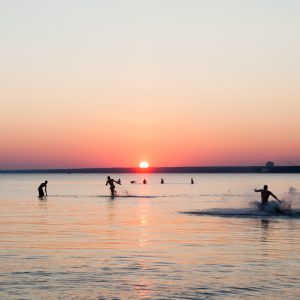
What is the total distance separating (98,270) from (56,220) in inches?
806

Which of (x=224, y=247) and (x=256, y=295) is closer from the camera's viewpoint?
(x=256, y=295)

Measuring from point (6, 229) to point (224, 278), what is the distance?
17486 millimetres

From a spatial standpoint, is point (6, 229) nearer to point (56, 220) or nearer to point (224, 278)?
point (56, 220)

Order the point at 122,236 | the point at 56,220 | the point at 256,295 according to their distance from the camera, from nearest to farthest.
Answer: the point at 256,295 < the point at 122,236 < the point at 56,220

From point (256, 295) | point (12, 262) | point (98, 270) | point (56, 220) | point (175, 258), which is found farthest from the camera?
point (56, 220)

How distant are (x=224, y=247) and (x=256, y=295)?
9.82m

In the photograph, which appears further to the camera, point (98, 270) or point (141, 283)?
point (98, 270)

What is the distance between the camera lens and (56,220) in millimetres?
40156

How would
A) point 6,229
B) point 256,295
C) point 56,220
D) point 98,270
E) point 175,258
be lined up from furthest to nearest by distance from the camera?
point 56,220
point 6,229
point 175,258
point 98,270
point 256,295

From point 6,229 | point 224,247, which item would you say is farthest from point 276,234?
point 6,229

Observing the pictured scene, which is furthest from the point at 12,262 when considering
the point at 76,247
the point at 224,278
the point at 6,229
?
the point at 6,229

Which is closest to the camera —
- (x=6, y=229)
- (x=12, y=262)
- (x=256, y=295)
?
(x=256, y=295)

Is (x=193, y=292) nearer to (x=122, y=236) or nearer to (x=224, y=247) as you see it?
(x=224, y=247)

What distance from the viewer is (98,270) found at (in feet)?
65.9
